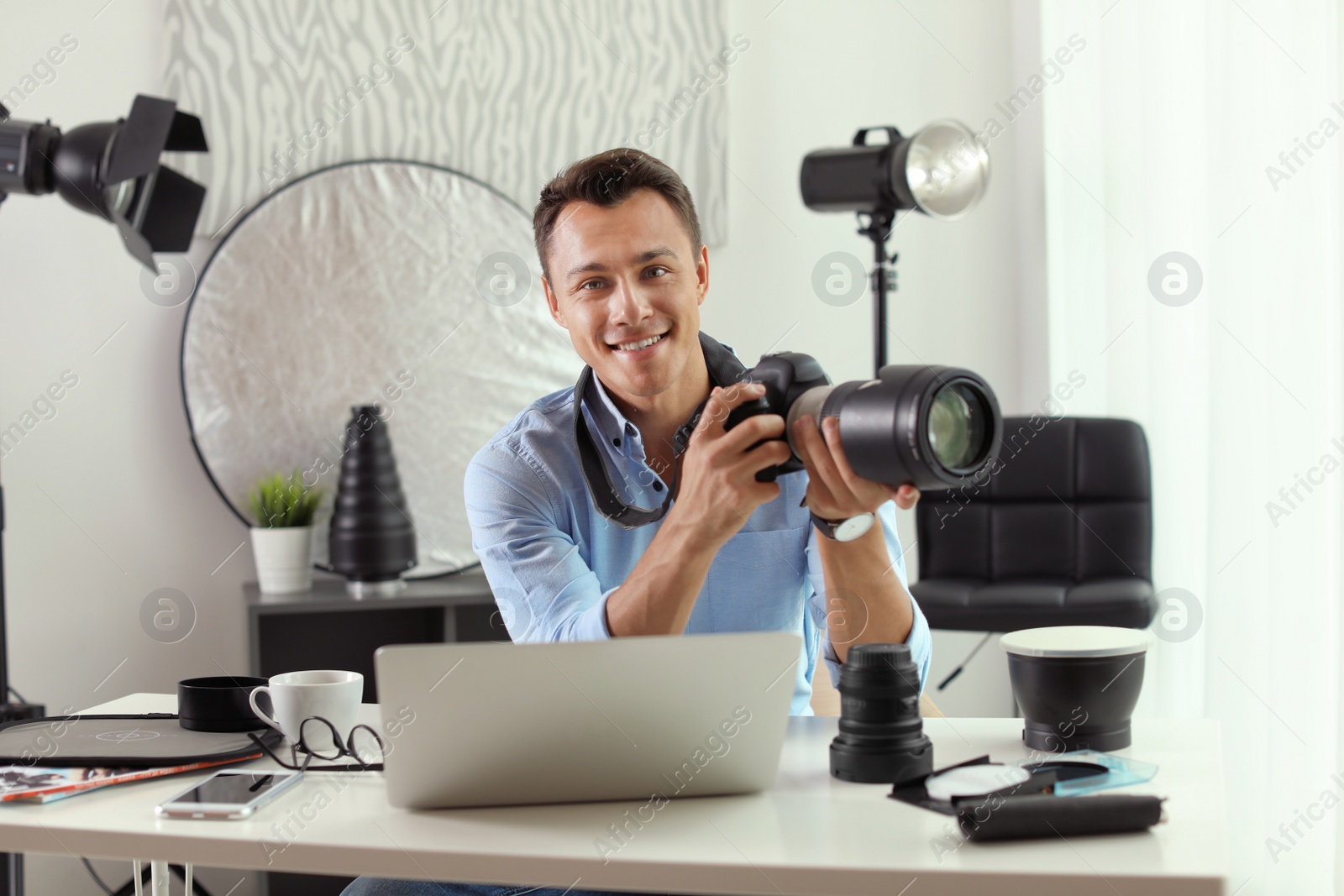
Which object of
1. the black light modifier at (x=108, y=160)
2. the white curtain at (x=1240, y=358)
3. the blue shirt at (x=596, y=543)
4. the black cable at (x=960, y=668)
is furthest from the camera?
the black cable at (x=960, y=668)

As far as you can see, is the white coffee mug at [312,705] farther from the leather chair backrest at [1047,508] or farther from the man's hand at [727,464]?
the leather chair backrest at [1047,508]

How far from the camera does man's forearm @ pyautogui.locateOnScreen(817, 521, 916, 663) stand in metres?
1.17

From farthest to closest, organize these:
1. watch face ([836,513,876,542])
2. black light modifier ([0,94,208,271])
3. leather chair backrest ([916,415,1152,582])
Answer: leather chair backrest ([916,415,1152,582])
black light modifier ([0,94,208,271])
watch face ([836,513,876,542])

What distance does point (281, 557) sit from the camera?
7.09 feet

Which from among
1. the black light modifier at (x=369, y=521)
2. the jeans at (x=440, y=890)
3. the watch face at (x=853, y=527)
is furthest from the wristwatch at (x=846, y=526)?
the black light modifier at (x=369, y=521)

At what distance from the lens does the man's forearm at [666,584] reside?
45.3 inches

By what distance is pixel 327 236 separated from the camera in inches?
91.5

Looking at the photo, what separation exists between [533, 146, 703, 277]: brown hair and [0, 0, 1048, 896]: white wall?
115 cm

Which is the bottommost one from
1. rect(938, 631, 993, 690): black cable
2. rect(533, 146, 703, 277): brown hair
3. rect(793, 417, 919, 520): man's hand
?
rect(938, 631, 993, 690): black cable

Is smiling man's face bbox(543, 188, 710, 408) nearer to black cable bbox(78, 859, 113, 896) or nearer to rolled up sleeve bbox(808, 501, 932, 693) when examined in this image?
rolled up sleeve bbox(808, 501, 932, 693)

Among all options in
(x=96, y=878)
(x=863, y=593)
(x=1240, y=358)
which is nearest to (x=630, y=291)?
(x=863, y=593)

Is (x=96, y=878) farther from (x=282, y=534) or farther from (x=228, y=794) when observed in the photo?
(x=228, y=794)

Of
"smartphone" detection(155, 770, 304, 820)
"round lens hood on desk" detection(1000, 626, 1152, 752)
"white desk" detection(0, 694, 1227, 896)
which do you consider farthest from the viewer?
"round lens hood on desk" detection(1000, 626, 1152, 752)

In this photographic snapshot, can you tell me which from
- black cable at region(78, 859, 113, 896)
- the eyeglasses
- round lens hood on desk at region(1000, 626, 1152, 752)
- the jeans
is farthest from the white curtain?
black cable at region(78, 859, 113, 896)
